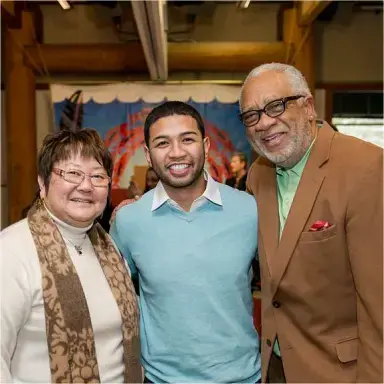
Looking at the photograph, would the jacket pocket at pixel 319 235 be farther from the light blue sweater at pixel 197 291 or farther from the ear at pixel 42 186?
the ear at pixel 42 186

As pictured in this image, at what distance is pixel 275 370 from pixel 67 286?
796 millimetres

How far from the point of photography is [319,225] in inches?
61.3

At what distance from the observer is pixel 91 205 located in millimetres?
1535

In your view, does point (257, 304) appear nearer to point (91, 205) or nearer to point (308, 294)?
point (308, 294)

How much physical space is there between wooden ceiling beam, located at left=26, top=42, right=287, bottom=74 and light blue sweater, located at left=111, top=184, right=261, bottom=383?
383 centimetres

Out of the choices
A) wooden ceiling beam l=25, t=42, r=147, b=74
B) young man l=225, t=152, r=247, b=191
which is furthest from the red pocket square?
wooden ceiling beam l=25, t=42, r=147, b=74

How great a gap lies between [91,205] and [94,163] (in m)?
0.13

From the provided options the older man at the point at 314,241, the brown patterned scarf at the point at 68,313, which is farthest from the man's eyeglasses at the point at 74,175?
the older man at the point at 314,241

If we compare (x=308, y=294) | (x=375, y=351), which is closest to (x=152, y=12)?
(x=308, y=294)

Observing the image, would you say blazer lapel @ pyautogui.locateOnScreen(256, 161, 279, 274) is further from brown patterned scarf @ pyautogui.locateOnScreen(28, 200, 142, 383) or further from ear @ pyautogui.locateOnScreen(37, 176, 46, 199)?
ear @ pyautogui.locateOnScreen(37, 176, 46, 199)

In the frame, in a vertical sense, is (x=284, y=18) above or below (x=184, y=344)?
above

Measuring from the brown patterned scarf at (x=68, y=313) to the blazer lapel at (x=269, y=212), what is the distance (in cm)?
48

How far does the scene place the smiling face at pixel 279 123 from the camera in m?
1.66

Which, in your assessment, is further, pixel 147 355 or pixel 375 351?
pixel 147 355
